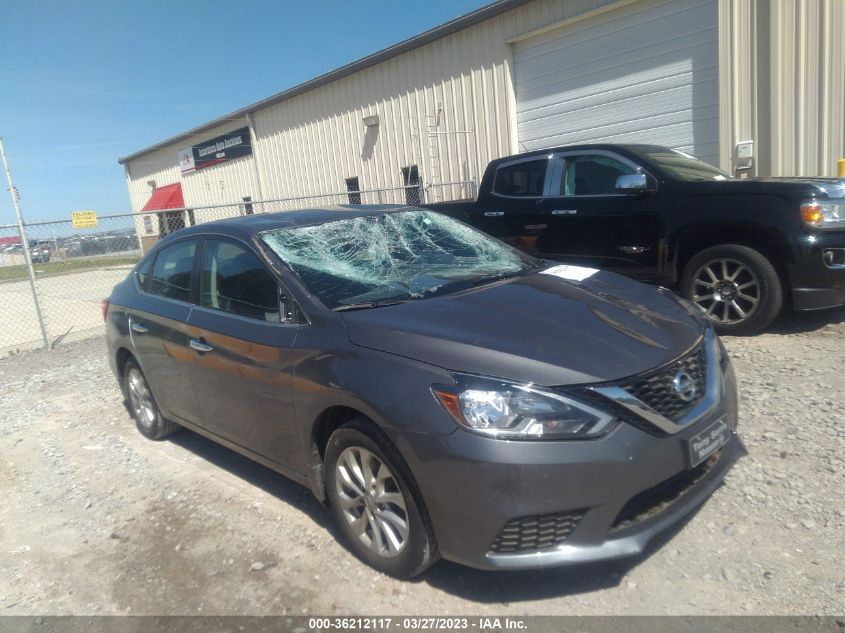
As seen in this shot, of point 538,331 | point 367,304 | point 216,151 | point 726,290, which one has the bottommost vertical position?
point 726,290

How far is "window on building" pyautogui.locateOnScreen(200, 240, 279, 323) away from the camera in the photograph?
3.51 meters

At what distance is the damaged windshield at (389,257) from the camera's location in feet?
11.2

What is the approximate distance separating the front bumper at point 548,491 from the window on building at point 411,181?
13281 millimetres

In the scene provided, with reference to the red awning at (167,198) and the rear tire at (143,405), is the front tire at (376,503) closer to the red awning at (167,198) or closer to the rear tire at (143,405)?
the rear tire at (143,405)

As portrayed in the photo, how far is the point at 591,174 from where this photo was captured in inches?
261

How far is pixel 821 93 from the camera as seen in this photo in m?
8.57

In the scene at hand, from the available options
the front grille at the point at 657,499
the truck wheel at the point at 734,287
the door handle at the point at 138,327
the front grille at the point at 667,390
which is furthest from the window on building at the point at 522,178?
the front grille at the point at 657,499

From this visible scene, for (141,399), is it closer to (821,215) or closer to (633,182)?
(633,182)

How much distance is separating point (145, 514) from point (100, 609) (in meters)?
0.93

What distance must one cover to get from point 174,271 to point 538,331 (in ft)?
9.05

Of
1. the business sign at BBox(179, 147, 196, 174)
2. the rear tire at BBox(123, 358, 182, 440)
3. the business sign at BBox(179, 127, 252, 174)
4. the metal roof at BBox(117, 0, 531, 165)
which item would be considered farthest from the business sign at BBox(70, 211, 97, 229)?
the business sign at BBox(179, 147, 196, 174)

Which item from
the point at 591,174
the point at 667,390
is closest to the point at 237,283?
the point at 667,390

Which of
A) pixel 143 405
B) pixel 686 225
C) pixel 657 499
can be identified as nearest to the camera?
pixel 657 499

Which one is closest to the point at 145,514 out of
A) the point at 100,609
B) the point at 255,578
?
the point at 100,609
